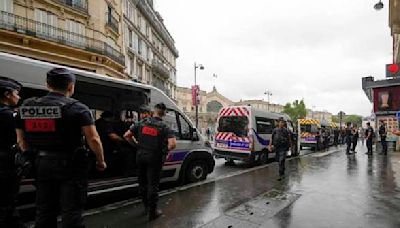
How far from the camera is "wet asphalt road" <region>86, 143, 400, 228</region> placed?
4746 millimetres

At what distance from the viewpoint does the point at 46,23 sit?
21.1 m

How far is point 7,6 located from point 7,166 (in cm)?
1936

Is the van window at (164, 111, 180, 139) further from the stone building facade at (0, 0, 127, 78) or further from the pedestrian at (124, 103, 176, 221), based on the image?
the stone building facade at (0, 0, 127, 78)

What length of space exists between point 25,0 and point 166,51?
108 ft

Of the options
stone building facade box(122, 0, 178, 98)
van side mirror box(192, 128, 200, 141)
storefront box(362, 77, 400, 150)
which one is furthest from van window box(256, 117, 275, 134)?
stone building facade box(122, 0, 178, 98)

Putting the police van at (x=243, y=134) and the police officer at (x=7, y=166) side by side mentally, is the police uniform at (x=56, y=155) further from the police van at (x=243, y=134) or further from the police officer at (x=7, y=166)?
the police van at (x=243, y=134)

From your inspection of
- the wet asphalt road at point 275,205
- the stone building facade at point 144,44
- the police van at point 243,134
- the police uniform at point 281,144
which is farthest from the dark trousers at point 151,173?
the stone building facade at point 144,44

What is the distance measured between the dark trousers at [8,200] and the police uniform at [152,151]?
1.83 meters

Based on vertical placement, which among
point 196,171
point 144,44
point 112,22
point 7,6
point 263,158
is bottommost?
point 263,158

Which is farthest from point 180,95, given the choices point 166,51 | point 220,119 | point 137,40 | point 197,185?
point 197,185

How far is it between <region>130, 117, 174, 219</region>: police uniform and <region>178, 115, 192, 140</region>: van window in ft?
7.97

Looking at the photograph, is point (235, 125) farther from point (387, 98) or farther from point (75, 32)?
point (75, 32)

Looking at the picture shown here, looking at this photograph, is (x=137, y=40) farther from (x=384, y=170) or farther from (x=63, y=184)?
(x=63, y=184)

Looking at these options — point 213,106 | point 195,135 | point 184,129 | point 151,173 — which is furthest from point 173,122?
point 213,106
